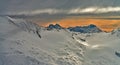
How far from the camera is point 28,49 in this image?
149750 mm

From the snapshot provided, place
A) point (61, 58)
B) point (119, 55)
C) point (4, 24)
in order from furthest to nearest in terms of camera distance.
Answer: point (119, 55) → point (4, 24) → point (61, 58)

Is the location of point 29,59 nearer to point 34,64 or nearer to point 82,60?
point 34,64

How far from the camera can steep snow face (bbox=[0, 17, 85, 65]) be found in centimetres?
13027

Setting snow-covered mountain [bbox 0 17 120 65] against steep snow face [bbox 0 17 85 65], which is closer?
steep snow face [bbox 0 17 85 65]

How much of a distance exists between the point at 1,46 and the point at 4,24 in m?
39.5

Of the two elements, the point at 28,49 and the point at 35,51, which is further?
the point at 28,49

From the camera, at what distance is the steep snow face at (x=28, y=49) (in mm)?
130275

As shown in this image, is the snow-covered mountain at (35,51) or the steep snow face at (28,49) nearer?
the steep snow face at (28,49)

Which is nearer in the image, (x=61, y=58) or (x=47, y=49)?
(x=61, y=58)

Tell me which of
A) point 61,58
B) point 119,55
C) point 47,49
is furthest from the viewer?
point 119,55

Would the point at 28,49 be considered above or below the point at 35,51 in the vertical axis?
above

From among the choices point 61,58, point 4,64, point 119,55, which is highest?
point 4,64

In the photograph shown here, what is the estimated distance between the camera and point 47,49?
164 metres

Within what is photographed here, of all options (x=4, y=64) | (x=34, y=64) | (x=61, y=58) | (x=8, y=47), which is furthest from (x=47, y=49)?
(x=4, y=64)
